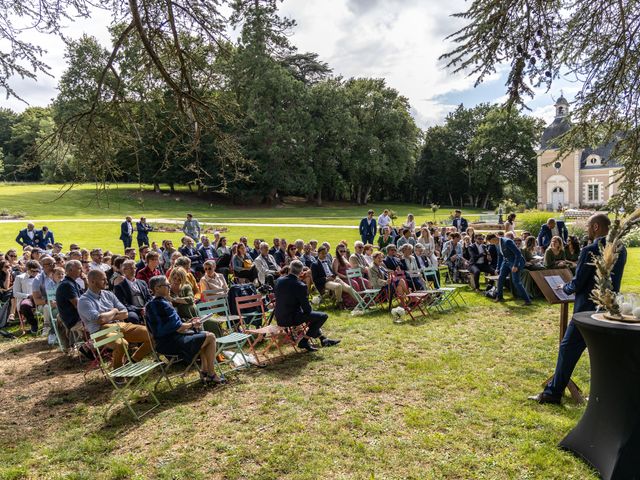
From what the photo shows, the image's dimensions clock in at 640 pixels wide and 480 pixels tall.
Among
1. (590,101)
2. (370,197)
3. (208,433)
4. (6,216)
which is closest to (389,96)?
(370,197)

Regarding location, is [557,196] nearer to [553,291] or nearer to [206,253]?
[206,253]

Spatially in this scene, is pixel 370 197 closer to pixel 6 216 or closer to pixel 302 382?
pixel 6 216

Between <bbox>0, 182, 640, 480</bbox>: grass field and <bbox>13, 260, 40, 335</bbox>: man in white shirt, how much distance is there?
127 cm

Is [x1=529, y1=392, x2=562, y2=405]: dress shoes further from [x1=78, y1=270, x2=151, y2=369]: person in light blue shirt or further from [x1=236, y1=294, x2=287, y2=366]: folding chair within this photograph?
[x1=78, y1=270, x2=151, y2=369]: person in light blue shirt

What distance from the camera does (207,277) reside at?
9.17 m

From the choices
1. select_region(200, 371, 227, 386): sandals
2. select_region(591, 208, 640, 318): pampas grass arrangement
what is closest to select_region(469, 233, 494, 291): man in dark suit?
select_region(200, 371, 227, 386): sandals

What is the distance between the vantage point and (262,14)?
559 centimetres

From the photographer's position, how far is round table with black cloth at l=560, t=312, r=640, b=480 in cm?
371

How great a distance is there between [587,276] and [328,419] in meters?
3.24

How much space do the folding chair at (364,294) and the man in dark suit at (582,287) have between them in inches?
203

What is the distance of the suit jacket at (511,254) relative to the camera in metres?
10.7

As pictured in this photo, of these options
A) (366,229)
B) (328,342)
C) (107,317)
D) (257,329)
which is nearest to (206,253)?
(257,329)

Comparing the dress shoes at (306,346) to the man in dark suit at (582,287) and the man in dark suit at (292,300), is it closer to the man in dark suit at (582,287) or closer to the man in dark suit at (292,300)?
the man in dark suit at (292,300)

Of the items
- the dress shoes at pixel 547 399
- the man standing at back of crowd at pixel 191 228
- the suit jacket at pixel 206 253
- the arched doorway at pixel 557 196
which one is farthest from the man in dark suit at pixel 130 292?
the arched doorway at pixel 557 196
